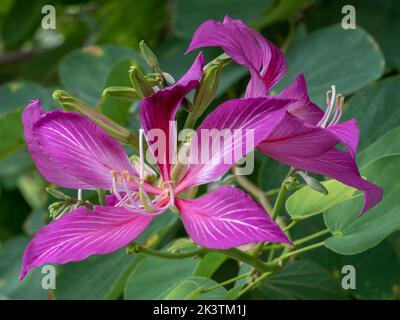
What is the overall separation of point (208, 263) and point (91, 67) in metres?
0.83

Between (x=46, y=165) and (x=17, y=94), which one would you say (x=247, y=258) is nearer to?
(x=46, y=165)

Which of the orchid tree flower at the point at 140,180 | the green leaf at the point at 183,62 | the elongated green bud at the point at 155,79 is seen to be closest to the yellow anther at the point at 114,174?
the orchid tree flower at the point at 140,180

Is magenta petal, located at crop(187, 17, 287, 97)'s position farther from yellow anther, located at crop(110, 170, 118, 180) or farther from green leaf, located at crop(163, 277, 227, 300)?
green leaf, located at crop(163, 277, 227, 300)

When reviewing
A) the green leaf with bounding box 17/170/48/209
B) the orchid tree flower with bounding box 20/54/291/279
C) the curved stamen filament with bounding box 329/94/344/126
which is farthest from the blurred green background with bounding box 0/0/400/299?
the green leaf with bounding box 17/170/48/209

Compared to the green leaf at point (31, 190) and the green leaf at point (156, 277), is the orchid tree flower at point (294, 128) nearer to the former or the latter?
the green leaf at point (156, 277)

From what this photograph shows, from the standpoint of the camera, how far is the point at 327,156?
0.80 m

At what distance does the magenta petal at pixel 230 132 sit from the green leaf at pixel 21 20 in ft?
4.87

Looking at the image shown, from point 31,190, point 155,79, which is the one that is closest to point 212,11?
point 155,79

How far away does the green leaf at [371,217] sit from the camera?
2.96 feet

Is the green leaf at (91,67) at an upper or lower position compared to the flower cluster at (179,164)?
upper

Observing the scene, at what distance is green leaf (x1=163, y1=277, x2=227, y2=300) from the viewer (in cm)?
91
